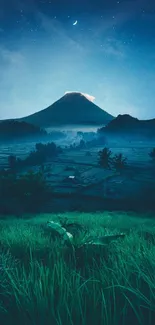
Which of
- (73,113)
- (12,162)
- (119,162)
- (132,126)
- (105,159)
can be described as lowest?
(119,162)

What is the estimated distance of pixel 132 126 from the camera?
2744 cm

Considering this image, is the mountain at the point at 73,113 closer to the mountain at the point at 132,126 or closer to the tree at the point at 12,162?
the mountain at the point at 132,126

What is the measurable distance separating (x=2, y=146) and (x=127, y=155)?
12610mm

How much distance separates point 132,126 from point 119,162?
28.7ft

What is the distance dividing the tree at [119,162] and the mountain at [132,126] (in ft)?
16.3

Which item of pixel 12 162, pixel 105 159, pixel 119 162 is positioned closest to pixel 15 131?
pixel 12 162

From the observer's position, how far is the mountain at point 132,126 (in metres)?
25.8

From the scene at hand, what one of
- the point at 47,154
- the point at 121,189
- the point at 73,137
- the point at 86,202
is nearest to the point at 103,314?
the point at 86,202

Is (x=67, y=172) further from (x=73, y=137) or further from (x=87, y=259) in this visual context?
(x=87, y=259)

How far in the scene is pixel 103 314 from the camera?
67cm

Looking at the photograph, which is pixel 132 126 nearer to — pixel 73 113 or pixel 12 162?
pixel 12 162

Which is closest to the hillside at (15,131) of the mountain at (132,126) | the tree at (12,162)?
the tree at (12,162)

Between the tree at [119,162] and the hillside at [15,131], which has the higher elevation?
the hillside at [15,131]

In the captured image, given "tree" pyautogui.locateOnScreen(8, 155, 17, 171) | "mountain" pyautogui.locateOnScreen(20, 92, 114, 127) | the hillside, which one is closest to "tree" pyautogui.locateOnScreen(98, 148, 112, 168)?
the hillside
